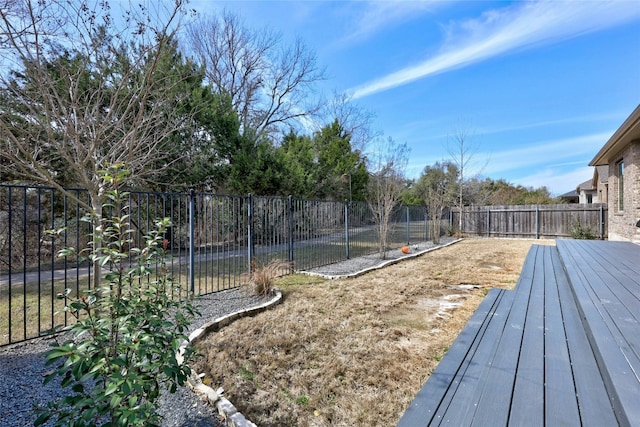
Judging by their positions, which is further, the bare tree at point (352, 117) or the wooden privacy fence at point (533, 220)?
the bare tree at point (352, 117)

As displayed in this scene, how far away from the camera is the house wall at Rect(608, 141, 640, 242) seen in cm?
795

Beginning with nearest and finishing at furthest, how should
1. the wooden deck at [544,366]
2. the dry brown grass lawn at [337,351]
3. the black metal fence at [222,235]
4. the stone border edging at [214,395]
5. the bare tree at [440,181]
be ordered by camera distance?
the wooden deck at [544,366] < the stone border edging at [214,395] < the dry brown grass lawn at [337,351] < the black metal fence at [222,235] < the bare tree at [440,181]

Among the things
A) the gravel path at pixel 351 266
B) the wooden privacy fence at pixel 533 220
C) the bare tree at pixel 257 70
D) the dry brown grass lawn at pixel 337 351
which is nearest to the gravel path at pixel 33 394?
the dry brown grass lawn at pixel 337 351

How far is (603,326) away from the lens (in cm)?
247

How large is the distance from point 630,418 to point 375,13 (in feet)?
29.2

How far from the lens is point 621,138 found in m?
7.82

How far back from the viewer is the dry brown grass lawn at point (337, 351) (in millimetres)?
2078

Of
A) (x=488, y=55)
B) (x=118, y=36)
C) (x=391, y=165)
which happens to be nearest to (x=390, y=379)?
(x=118, y=36)

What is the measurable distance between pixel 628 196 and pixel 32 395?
41.6ft

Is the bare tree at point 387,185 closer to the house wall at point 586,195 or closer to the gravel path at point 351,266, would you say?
the gravel path at point 351,266

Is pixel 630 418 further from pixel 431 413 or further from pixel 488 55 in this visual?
pixel 488 55

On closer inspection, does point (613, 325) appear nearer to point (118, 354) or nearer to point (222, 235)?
point (118, 354)

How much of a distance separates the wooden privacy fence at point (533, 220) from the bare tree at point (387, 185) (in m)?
5.27

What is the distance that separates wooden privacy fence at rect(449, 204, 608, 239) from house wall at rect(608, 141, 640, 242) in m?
2.89
